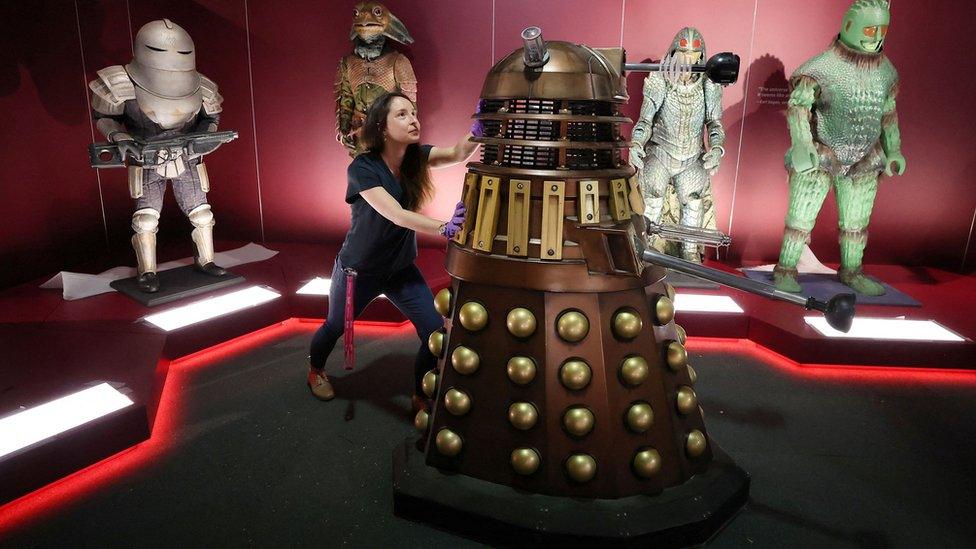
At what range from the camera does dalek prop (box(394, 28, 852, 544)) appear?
6.04ft

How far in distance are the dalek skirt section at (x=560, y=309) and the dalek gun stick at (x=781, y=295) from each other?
153 millimetres

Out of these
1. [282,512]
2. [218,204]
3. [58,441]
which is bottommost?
[282,512]

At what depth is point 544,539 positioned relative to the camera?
1.87 metres

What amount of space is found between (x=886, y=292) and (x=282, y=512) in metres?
3.91

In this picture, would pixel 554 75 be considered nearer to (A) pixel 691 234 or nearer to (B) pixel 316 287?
(A) pixel 691 234

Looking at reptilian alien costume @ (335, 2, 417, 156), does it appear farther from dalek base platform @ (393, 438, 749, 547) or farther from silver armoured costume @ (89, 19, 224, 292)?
dalek base platform @ (393, 438, 749, 547)

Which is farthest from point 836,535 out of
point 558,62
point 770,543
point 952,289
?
point 952,289

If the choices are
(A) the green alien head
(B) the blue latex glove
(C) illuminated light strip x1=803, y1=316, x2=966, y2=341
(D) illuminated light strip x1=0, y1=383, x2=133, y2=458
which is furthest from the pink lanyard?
(A) the green alien head

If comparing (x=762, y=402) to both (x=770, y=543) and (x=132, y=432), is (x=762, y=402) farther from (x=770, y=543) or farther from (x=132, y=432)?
(x=132, y=432)

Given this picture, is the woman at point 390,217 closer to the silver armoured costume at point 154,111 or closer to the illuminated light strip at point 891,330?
the silver armoured costume at point 154,111

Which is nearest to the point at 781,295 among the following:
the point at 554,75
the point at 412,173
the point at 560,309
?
the point at 560,309

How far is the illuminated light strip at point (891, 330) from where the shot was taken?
11.1 ft

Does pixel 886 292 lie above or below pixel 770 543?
above

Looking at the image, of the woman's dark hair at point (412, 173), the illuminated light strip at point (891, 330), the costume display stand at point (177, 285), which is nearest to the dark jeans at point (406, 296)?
the woman's dark hair at point (412, 173)
